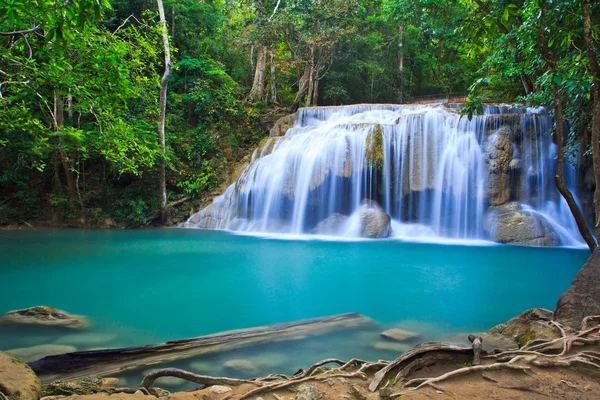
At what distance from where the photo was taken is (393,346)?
3.99 m

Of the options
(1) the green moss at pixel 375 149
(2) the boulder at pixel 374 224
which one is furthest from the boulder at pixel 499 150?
(2) the boulder at pixel 374 224

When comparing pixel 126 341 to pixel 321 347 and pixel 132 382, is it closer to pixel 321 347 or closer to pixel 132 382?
pixel 132 382

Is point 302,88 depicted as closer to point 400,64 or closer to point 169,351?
point 400,64

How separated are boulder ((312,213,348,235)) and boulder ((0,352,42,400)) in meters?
11.1

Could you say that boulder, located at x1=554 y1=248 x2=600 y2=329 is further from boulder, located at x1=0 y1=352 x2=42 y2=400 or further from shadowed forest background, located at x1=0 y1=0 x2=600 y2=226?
shadowed forest background, located at x1=0 y1=0 x2=600 y2=226

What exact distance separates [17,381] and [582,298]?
435cm

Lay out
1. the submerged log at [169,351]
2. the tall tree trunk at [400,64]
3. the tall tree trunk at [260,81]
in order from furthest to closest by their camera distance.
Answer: the tall tree trunk at [400,64] → the tall tree trunk at [260,81] → the submerged log at [169,351]

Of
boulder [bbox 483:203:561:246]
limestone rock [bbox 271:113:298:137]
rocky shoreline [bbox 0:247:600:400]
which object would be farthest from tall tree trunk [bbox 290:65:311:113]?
rocky shoreline [bbox 0:247:600:400]

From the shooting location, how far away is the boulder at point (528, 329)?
3.38 m

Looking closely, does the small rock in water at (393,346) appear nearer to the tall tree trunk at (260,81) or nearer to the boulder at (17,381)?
the boulder at (17,381)

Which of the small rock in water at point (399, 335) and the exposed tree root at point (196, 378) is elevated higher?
the exposed tree root at point (196, 378)

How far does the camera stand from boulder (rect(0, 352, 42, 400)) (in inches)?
84.4

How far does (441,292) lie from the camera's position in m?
6.45

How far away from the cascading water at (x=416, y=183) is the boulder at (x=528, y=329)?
320 inches
